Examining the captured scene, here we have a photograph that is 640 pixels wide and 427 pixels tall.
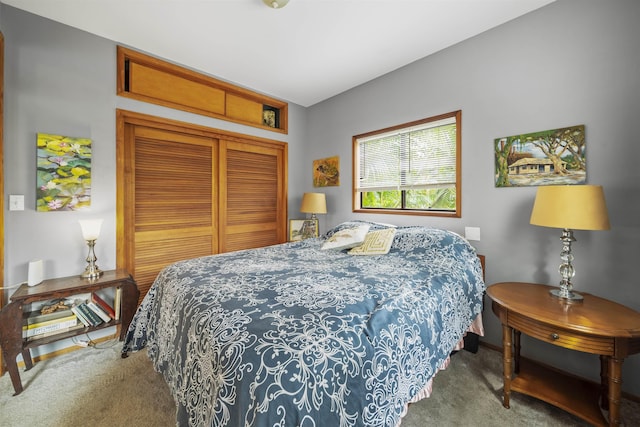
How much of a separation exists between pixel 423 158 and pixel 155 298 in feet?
8.76

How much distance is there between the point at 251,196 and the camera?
344 cm

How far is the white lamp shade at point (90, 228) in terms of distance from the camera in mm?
2031

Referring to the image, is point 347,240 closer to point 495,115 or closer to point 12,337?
point 495,115

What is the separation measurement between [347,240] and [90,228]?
7.00 feet

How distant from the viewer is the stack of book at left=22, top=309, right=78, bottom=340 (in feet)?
6.01

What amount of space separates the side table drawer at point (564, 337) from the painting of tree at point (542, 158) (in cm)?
106

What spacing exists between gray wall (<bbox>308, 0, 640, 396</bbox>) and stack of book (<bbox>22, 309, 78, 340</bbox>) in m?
3.14

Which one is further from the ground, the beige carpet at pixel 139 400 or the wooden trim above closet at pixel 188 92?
the wooden trim above closet at pixel 188 92

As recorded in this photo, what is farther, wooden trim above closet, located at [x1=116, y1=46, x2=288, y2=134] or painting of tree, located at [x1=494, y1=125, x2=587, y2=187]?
wooden trim above closet, located at [x1=116, y1=46, x2=288, y2=134]

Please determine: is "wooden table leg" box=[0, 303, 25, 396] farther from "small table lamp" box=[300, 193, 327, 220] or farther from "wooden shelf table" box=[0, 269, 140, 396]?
"small table lamp" box=[300, 193, 327, 220]

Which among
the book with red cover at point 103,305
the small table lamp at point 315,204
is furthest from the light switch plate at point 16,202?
the small table lamp at point 315,204

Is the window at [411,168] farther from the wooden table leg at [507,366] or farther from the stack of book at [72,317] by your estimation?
the stack of book at [72,317]

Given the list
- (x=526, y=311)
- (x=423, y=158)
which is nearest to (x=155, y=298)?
(x=526, y=311)

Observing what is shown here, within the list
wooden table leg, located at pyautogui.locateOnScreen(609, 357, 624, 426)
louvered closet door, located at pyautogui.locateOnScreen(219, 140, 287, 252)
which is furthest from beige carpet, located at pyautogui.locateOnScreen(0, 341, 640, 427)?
louvered closet door, located at pyautogui.locateOnScreen(219, 140, 287, 252)
